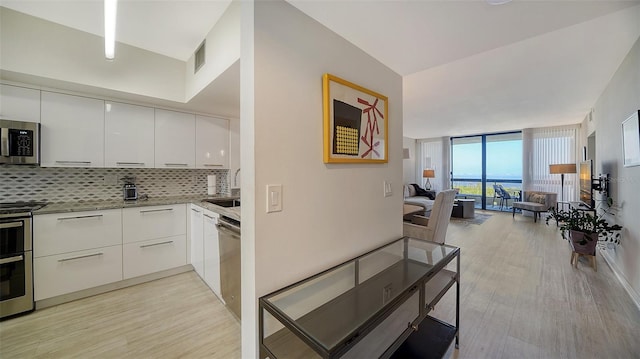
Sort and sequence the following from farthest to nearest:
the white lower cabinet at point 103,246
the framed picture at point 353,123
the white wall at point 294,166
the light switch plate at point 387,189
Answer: the white lower cabinet at point 103,246 < the light switch plate at point 387,189 < the framed picture at point 353,123 < the white wall at point 294,166

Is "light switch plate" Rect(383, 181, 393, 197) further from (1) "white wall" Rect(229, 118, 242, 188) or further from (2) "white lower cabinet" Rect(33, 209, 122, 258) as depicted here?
(2) "white lower cabinet" Rect(33, 209, 122, 258)

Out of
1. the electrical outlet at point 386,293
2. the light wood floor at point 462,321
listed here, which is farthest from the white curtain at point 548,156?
the electrical outlet at point 386,293

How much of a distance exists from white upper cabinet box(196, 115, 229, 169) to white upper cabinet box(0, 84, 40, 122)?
143 centimetres

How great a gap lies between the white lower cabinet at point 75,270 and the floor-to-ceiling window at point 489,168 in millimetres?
8897

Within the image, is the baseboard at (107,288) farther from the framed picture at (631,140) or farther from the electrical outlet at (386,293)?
the framed picture at (631,140)

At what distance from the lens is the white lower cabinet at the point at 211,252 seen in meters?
2.20

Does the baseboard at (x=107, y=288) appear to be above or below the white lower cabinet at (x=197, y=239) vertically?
below

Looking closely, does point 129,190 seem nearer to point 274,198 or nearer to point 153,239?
point 153,239

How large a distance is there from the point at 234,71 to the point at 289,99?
90cm

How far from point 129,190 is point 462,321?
3.86 metres

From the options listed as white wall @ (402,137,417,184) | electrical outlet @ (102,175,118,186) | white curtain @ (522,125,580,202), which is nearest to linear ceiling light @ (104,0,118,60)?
electrical outlet @ (102,175,118,186)

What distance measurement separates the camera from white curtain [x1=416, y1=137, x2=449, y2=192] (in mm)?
8070

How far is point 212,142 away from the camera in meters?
3.32

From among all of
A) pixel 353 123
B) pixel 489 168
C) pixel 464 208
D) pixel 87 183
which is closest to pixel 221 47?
pixel 353 123
